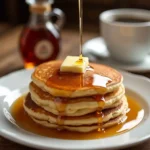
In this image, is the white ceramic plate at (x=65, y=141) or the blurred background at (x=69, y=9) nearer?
the white ceramic plate at (x=65, y=141)

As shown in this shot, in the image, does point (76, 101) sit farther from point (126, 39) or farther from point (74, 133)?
point (126, 39)

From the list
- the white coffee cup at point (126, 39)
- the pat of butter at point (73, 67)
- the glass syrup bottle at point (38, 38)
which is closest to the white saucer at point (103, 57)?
the white coffee cup at point (126, 39)

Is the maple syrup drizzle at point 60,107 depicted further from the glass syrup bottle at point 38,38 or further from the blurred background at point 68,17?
→ the blurred background at point 68,17

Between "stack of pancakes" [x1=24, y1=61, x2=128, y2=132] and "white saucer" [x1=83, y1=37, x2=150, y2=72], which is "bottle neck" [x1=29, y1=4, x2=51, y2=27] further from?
"stack of pancakes" [x1=24, y1=61, x2=128, y2=132]

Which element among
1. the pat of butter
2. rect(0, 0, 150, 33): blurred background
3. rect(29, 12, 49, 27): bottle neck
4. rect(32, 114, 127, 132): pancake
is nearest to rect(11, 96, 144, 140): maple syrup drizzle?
rect(32, 114, 127, 132): pancake

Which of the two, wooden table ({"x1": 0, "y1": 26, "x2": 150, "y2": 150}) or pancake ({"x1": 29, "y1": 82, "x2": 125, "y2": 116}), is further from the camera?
wooden table ({"x1": 0, "y1": 26, "x2": 150, "y2": 150})

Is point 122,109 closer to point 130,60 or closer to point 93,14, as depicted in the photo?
point 130,60
